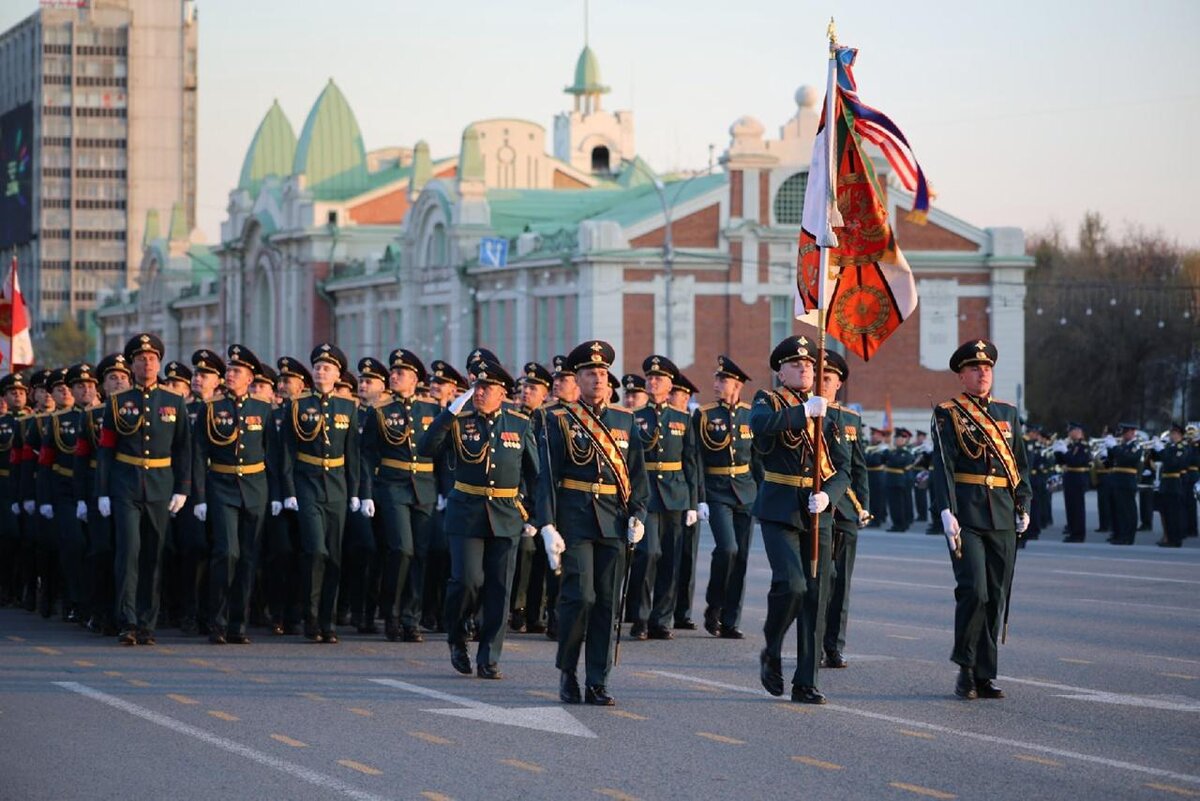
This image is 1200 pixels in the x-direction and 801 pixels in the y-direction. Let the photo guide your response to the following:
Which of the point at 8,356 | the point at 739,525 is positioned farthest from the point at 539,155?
the point at 739,525

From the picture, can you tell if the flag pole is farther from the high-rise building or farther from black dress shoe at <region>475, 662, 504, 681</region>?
the high-rise building

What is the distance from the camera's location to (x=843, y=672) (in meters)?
13.9

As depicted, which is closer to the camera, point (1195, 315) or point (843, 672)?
point (843, 672)

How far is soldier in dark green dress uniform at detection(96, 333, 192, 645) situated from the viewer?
15.8 meters

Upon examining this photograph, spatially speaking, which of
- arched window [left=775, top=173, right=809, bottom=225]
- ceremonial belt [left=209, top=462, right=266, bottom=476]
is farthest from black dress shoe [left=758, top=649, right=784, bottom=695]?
arched window [left=775, top=173, right=809, bottom=225]

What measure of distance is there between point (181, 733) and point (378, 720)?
3.50 ft

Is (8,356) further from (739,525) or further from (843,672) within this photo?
(843,672)

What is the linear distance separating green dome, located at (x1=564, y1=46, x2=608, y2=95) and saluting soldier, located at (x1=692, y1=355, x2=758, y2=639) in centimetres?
8950

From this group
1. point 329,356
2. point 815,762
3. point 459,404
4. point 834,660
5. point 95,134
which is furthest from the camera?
point 95,134

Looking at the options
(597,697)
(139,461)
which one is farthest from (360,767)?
(139,461)

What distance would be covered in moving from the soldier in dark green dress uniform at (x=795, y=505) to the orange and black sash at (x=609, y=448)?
783 mm

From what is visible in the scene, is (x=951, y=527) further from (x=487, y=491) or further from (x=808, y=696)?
(x=487, y=491)

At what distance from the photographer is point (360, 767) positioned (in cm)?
1025

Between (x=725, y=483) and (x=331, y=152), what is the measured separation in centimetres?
7542
